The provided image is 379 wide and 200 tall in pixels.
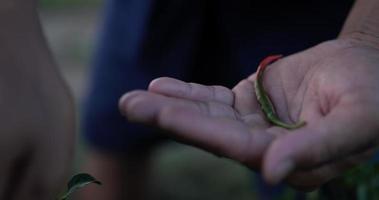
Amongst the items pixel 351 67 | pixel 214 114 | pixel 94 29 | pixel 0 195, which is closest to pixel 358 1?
pixel 351 67

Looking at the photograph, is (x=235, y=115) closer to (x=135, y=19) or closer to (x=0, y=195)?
(x=0, y=195)

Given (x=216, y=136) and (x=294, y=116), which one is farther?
(x=294, y=116)

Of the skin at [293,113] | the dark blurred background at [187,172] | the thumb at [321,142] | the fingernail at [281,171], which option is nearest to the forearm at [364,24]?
the skin at [293,113]

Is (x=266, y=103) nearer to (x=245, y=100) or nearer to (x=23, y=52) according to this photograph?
(x=245, y=100)

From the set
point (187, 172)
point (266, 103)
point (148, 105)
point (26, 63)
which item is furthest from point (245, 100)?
point (187, 172)

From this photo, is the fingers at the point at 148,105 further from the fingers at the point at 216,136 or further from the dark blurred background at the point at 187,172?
the dark blurred background at the point at 187,172
